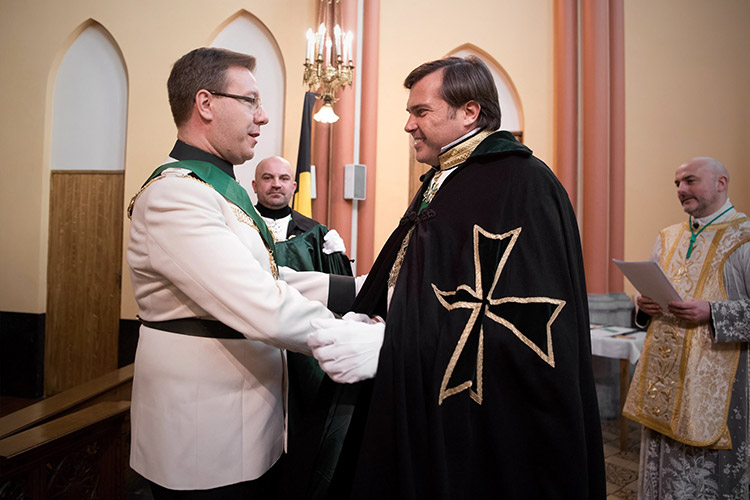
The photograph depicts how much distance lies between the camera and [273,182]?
12.4 ft

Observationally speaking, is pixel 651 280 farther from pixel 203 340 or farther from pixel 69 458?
pixel 69 458

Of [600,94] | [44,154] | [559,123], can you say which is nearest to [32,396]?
[44,154]

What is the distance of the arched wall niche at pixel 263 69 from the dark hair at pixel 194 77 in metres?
3.76

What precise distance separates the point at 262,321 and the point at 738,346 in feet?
8.36

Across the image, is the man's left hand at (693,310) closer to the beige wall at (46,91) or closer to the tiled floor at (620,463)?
the tiled floor at (620,463)

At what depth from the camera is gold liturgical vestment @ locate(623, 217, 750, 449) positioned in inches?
99.4

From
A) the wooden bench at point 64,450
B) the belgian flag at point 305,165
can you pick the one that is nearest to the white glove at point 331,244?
the belgian flag at point 305,165

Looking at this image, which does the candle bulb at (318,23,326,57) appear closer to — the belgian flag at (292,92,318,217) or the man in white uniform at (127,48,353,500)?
the belgian flag at (292,92,318,217)

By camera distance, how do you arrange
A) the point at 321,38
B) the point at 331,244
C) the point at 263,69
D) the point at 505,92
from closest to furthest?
the point at 331,244, the point at 321,38, the point at 263,69, the point at 505,92

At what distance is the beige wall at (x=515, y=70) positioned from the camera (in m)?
5.18

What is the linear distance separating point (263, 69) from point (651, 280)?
4.38 metres

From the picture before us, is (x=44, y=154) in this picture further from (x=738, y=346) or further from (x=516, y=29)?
(x=738, y=346)

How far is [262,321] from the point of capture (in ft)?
4.02

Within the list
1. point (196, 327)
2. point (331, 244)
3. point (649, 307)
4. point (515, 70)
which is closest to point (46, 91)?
point (331, 244)
